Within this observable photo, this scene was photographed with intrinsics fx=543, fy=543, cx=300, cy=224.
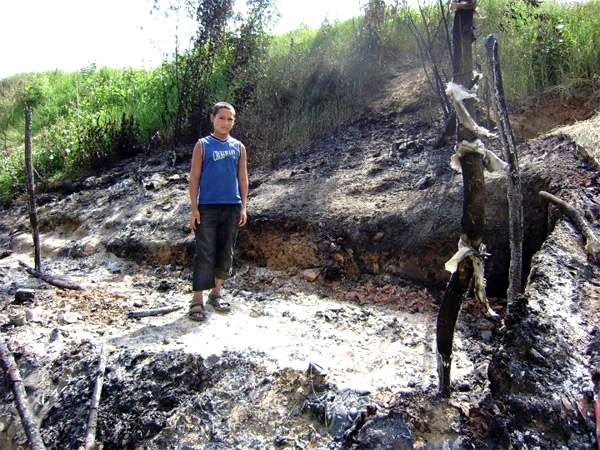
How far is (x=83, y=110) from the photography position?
9.63m

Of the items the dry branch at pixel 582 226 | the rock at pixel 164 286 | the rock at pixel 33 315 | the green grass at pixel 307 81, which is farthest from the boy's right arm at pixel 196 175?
the green grass at pixel 307 81

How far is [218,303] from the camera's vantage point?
4.18 metres

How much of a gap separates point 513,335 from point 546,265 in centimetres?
60

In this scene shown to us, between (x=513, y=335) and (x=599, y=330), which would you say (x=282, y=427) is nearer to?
(x=513, y=335)

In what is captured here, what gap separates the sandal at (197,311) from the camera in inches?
155

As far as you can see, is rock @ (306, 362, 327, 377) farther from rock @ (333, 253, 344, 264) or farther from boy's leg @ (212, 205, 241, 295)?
rock @ (333, 253, 344, 264)

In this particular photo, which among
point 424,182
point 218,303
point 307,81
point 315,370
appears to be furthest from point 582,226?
point 307,81

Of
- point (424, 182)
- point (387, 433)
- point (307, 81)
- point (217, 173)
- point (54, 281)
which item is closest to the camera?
point (387, 433)

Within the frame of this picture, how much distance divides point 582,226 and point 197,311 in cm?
261

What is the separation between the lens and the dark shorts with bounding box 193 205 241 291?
13.1 feet

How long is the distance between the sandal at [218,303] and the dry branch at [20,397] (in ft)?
4.53

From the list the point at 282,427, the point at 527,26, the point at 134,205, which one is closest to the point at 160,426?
the point at 282,427

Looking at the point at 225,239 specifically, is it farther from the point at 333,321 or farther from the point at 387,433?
the point at 387,433

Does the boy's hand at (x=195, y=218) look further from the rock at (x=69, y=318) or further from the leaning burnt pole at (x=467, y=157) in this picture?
the leaning burnt pole at (x=467, y=157)
